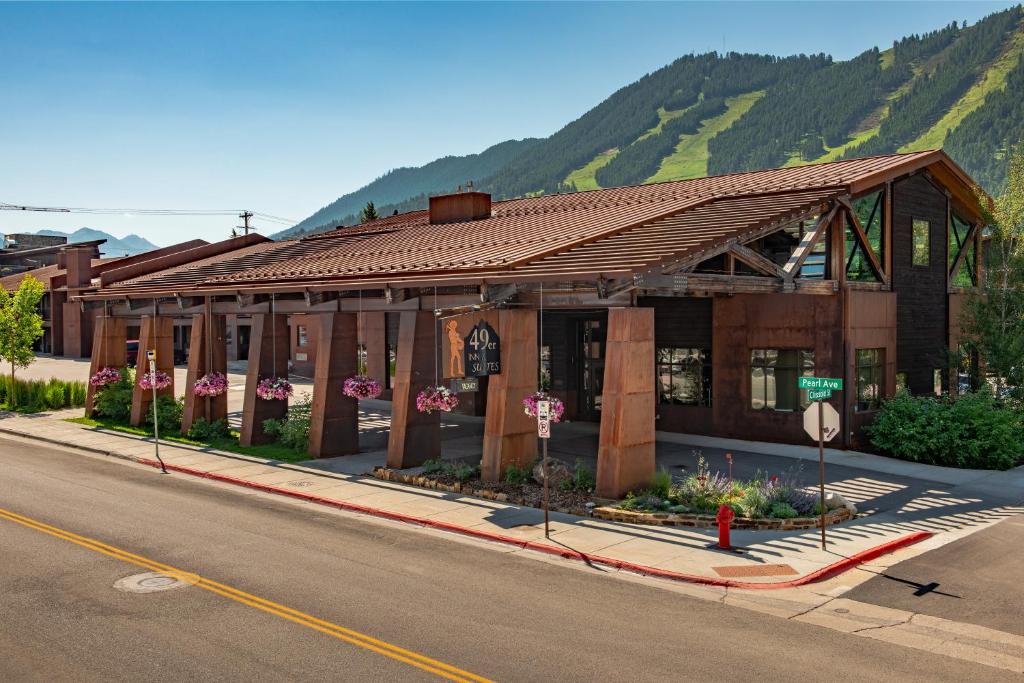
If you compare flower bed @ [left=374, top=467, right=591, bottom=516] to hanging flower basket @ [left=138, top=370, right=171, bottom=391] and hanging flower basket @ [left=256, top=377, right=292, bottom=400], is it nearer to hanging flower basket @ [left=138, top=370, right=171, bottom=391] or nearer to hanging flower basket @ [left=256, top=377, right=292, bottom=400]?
hanging flower basket @ [left=256, top=377, right=292, bottom=400]

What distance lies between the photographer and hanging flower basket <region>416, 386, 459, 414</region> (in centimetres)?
2269

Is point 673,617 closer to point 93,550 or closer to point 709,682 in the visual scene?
point 709,682

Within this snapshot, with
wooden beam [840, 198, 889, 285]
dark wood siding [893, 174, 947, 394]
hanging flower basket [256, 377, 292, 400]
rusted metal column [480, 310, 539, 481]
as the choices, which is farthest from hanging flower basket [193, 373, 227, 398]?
dark wood siding [893, 174, 947, 394]

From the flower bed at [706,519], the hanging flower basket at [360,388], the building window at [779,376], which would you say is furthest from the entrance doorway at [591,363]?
the flower bed at [706,519]

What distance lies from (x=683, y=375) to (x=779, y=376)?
3801 millimetres

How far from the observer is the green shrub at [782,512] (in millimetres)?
17891

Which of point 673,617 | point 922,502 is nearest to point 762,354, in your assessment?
point 922,502

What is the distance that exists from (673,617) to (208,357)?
23.0 metres

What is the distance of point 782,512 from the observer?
17.9 m

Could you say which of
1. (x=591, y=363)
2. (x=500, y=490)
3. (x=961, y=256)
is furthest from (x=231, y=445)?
(x=961, y=256)

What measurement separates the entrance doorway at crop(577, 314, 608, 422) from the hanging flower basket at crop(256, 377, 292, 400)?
11.9m

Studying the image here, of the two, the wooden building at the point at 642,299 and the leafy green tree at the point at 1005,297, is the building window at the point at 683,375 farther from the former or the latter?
the leafy green tree at the point at 1005,297

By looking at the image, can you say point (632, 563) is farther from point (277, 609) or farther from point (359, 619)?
point (277, 609)

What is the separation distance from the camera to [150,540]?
54.7ft
